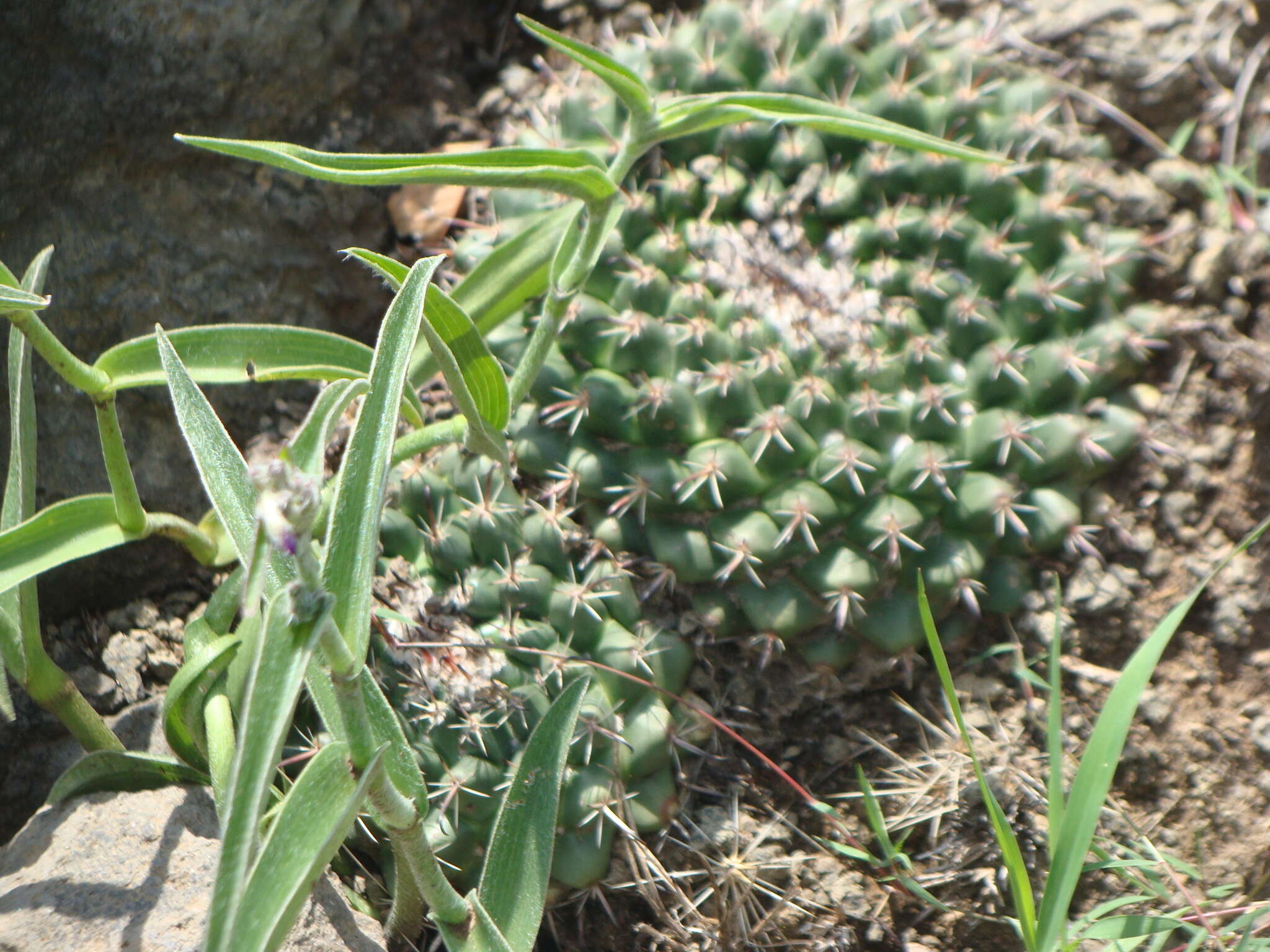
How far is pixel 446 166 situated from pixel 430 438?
0.45 meters

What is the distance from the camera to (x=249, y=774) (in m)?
0.86

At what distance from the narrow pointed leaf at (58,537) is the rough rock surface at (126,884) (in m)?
0.39

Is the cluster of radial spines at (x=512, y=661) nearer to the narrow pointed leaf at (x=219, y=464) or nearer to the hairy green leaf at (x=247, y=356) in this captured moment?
the hairy green leaf at (x=247, y=356)

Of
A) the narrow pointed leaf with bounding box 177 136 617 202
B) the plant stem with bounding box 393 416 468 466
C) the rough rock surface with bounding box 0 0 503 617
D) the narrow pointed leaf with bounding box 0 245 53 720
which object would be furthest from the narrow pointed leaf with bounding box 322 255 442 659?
the rough rock surface with bounding box 0 0 503 617

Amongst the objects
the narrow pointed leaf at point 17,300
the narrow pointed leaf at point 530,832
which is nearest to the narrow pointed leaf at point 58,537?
the narrow pointed leaf at point 17,300

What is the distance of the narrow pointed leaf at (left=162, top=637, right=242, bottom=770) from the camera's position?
1.52m

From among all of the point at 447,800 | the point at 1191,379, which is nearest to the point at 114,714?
the point at 447,800

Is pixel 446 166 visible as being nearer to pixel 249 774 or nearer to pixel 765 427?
pixel 765 427

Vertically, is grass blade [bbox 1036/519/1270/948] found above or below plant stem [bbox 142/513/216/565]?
below

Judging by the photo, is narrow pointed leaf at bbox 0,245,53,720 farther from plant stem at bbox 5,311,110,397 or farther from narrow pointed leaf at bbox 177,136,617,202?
narrow pointed leaf at bbox 177,136,617,202

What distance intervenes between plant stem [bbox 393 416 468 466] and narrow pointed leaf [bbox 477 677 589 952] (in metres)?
0.45

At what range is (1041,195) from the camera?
1921 millimetres

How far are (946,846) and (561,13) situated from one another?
6.43ft

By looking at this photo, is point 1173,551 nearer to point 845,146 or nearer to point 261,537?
point 845,146
